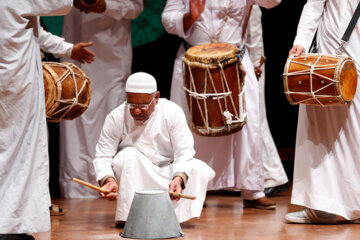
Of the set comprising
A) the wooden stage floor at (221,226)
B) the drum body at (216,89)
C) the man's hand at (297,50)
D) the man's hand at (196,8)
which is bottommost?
the wooden stage floor at (221,226)

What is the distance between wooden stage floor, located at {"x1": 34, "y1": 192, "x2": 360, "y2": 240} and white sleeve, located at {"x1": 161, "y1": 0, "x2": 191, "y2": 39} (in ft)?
4.60

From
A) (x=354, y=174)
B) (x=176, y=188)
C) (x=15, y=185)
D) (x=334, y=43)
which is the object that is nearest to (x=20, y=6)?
(x=15, y=185)

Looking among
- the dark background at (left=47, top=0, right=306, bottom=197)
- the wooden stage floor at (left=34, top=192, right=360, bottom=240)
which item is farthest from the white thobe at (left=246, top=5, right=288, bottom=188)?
the dark background at (left=47, top=0, right=306, bottom=197)

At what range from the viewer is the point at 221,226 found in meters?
4.45

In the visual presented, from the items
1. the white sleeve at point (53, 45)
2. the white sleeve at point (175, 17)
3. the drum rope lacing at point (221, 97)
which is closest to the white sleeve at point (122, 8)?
the white sleeve at point (175, 17)

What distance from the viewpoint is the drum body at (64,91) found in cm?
450

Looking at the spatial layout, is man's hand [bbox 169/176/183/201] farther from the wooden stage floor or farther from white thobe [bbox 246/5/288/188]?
white thobe [bbox 246/5/288/188]

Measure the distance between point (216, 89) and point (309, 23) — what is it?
77 centimetres

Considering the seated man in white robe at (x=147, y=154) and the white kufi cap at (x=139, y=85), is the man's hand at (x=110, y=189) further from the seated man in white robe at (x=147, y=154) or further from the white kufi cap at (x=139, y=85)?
the white kufi cap at (x=139, y=85)

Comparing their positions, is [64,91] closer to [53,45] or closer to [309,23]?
[53,45]

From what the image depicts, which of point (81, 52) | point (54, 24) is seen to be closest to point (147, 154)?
point (81, 52)

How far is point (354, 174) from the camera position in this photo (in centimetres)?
452

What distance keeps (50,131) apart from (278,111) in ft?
9.22

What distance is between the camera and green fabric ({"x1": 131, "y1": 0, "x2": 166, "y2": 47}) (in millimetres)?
6867
